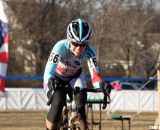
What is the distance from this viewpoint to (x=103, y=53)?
57219mm

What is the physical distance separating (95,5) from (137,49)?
5.22m

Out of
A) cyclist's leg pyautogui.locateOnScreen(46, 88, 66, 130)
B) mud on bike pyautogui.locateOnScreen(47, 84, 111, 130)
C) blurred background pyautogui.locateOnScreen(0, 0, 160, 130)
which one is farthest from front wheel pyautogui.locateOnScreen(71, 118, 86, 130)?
blurred background pyautogui.locateOnScreen(0, 0, 160, 130)

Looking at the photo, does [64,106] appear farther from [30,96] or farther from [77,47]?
[30,96]

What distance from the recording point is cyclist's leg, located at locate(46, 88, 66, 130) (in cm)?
810

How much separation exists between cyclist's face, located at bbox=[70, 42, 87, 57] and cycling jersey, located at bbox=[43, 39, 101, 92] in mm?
90

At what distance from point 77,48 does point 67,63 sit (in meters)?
0.51

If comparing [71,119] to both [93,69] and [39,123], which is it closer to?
[93,69]

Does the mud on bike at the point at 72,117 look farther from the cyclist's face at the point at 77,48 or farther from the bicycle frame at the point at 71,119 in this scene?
the cyclist's face at the point at 77,48

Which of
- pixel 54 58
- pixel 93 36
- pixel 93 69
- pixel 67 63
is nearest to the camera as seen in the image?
pixel 54 58

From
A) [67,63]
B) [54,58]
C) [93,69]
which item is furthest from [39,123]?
[54,58]

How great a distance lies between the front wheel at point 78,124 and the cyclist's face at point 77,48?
1035 mm

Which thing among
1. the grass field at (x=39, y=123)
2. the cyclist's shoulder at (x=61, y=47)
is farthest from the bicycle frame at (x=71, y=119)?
the grass field at (x=39, y=123)

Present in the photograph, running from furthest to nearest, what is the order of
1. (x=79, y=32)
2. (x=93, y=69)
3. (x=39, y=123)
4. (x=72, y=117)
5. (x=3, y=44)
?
(x=3, y=44), (x=39, y=123), (x=93, y=69), (x=79, y=32), (x=72, y=117)

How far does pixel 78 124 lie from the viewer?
8.09 meters
